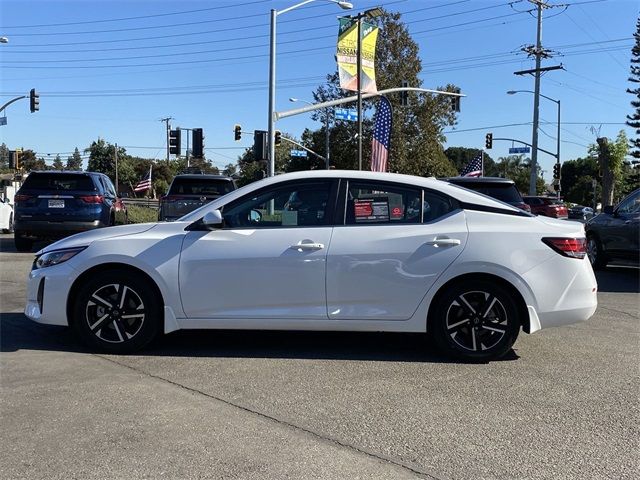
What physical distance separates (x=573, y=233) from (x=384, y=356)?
199 centimetres

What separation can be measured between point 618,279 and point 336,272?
816 cm

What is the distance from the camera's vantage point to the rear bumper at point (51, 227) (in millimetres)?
12312

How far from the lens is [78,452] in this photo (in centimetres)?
351

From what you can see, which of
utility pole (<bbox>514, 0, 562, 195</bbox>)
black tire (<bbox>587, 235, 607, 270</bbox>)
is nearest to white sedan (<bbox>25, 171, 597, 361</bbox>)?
black tire (<bbox>587, 235, 607, 270</bbox>)

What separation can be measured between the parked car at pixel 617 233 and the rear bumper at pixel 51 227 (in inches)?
401

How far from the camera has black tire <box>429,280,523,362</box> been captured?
206 inches

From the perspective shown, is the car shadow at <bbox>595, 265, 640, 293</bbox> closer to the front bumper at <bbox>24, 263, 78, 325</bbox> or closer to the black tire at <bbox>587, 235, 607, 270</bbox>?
the black tire at <bbox>587, 235, 607, 270</bbox>

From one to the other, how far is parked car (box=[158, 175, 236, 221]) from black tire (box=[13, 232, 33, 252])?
2.83m

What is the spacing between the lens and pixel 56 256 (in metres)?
5.44

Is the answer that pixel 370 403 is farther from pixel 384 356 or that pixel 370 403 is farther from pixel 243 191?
pixel 243 191

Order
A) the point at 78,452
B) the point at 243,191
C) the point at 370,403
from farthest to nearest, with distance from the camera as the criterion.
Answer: the point at 243,191 < the point at 370,403 < the point at 78,452

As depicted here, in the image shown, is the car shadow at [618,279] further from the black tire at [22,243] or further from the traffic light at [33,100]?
the traffic light at [33,100]

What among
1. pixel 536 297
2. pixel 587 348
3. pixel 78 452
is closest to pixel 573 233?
pixel 536 297

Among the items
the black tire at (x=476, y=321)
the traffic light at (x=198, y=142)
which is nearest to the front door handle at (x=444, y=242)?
the black tire at (x=476, y=321)
